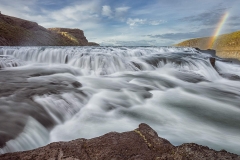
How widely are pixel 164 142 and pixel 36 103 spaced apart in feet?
12.2

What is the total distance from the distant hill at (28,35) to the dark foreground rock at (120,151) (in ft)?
140

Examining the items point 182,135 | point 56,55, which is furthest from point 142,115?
point 56,55

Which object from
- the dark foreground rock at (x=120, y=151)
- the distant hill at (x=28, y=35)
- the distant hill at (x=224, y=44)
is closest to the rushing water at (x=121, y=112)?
the dark foreground rock at (x=120, y=151)

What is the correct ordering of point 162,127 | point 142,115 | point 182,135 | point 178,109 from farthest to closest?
point 178,109, point 142,115, point 162,127, point 182,135

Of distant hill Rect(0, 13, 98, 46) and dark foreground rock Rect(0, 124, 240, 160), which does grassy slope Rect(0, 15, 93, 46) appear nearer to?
distant hill Rect(0, 13, 98, 46)

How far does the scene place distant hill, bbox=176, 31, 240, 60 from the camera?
105ft

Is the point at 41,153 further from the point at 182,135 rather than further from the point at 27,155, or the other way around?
the point at 182,135

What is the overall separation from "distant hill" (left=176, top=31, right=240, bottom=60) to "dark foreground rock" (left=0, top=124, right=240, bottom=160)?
3056 cm

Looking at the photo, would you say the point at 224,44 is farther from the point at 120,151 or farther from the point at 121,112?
the point at 120,151

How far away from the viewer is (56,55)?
1477 cm

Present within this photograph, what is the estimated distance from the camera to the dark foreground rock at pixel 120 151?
190 centimetres

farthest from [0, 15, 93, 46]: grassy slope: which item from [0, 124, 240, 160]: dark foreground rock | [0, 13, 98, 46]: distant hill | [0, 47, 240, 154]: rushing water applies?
[0, 124, 240, 160]: dark foreground rock

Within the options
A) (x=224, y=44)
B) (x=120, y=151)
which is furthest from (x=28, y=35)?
(x=120, y=151)

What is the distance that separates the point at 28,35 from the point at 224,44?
57592 millimetres
